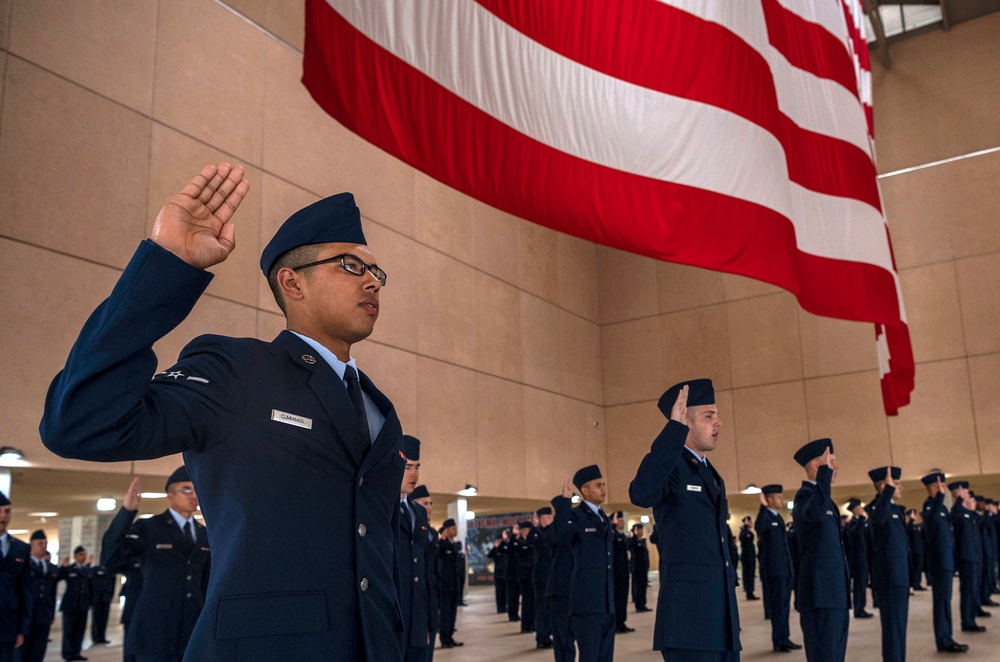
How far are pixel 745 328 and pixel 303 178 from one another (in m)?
10.5

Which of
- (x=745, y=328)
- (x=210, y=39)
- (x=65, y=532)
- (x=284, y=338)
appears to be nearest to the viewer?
(x=284, y=338)

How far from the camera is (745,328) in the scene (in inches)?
754

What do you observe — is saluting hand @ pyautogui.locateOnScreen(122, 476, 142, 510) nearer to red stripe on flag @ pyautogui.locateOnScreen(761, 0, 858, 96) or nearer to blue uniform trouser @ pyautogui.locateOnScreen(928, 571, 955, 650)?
red stripe on flag @ pyautogui.locateOnScreen(761, 0, 858, 96)

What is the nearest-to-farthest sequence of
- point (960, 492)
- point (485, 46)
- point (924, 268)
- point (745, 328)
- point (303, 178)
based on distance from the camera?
point (485, 46), point (960, 492), point (303, 178), point (924, 268), point (745, 328)

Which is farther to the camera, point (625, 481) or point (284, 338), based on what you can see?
point (625, 481)

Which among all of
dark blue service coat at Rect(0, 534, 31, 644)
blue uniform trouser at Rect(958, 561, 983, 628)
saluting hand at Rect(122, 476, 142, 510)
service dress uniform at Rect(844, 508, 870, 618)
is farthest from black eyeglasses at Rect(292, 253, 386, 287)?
service dress uniform at Rect(844, 508, 870, 618)

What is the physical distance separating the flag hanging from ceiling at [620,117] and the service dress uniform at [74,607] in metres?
9.18

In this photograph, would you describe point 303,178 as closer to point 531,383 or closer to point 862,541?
point 531,383

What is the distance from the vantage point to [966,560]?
9.16 meters

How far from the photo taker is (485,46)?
3783 millimetres

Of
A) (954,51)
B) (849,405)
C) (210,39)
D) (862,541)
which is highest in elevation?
(954,51)

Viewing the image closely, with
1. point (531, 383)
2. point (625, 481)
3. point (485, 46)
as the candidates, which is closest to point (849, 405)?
point (625, 481)

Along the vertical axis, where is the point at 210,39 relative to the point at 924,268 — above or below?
above

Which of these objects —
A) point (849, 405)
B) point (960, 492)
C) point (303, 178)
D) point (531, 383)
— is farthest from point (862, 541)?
point (303, 178)
